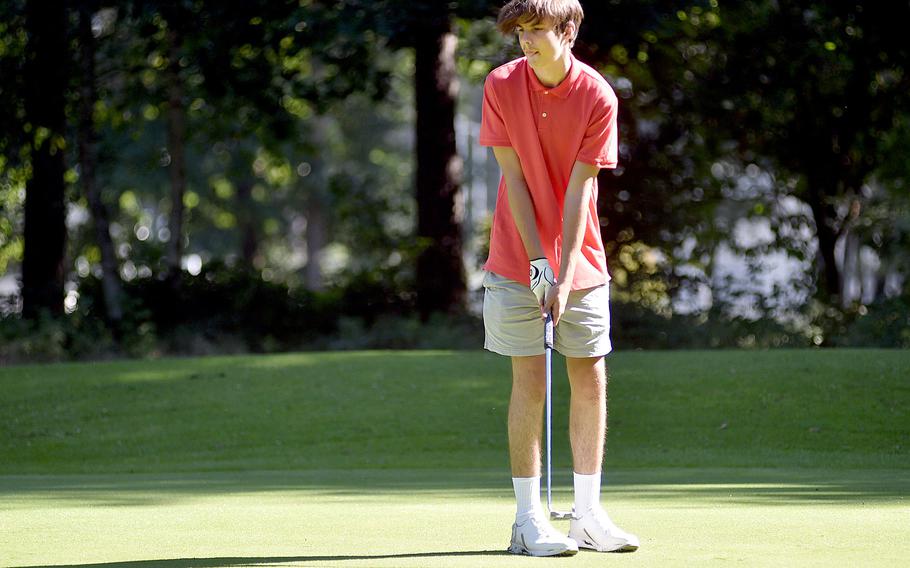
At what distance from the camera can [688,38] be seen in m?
19.5

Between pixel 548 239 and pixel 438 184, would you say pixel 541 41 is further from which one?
pixel 438 184

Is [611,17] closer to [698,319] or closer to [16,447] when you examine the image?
[698,319]

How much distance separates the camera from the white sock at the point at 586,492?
5.13 metres

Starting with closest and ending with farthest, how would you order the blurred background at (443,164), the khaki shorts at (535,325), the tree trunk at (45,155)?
the khaki shorts at (535,325), the blurred background at (443,164), the tree trunk at (45,155)

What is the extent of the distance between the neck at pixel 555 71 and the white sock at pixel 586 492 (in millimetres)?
1376

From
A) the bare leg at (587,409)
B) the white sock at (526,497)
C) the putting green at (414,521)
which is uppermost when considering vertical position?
the bare leg at (587,409)

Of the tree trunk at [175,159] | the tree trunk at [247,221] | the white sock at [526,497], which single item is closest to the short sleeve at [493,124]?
the white sock at [526,497]

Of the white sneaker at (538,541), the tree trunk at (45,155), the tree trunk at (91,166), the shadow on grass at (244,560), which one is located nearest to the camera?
the shadow on grass at (244,560)

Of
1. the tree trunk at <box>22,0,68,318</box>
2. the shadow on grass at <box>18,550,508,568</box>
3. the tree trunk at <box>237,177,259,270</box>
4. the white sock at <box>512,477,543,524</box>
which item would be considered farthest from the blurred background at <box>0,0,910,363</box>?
the tree trunk at <box>237,177,259,270</box>

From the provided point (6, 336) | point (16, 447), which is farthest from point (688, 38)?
point (16, 447)

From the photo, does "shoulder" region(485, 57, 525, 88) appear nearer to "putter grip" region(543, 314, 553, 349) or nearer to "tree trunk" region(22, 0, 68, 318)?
"putter grip" region(543, 314, 553, 349)

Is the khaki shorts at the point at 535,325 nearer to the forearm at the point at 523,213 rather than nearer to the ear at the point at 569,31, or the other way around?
the forearm at the point at 523,213

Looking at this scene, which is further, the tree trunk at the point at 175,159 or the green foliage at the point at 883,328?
the tree trunk at the point at 175,159

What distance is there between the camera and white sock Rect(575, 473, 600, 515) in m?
5.13
